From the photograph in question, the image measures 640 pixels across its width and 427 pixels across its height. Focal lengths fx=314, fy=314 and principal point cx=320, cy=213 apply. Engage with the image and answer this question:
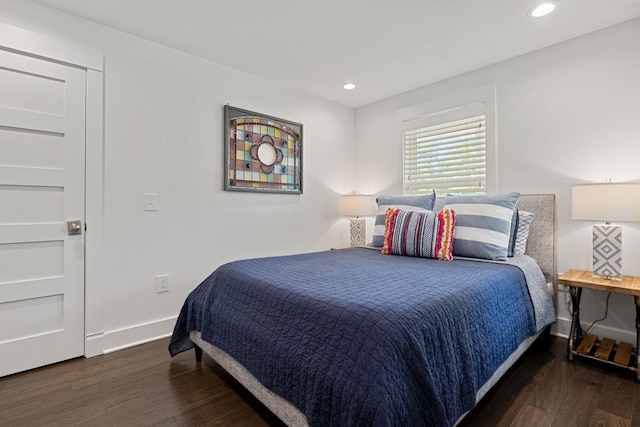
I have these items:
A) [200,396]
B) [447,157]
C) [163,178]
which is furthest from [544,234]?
[163,178]

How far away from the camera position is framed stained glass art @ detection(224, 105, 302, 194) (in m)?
2.94

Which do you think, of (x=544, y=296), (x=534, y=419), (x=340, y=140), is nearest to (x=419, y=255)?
(x=544, y=296)

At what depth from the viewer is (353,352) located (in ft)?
3.56

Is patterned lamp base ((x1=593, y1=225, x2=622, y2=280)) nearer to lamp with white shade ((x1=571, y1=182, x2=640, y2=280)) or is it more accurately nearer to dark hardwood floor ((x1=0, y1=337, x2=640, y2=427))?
lamp with white shade ((x1=571, y1=182, x2=640, y2=280))

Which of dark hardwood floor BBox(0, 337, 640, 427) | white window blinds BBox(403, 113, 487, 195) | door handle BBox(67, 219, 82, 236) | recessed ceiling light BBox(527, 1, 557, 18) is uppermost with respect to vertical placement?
recessed ceiling light BBox(527, 1, 557, 18)

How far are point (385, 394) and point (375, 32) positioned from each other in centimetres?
236

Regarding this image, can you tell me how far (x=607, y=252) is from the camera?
2115 millimetres

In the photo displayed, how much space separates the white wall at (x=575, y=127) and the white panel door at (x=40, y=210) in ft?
11.0

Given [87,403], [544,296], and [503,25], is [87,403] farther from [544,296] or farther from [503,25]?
[503,25]

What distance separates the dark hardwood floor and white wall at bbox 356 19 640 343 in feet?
2.54

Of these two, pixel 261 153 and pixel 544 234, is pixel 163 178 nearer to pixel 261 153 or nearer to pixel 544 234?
pixel 261 153

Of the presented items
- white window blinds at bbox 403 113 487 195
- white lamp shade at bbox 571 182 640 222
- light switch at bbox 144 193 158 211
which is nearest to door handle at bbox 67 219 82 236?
light switch at bbox 144 193 158 211

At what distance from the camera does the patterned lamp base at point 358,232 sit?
3781 millimetres

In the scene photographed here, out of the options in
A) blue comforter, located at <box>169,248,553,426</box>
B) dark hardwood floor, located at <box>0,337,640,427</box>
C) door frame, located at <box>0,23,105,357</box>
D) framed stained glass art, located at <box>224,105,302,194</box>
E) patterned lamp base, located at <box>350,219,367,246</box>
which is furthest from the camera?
patterned lamp base, located at <box>350,219,367,246</box>
